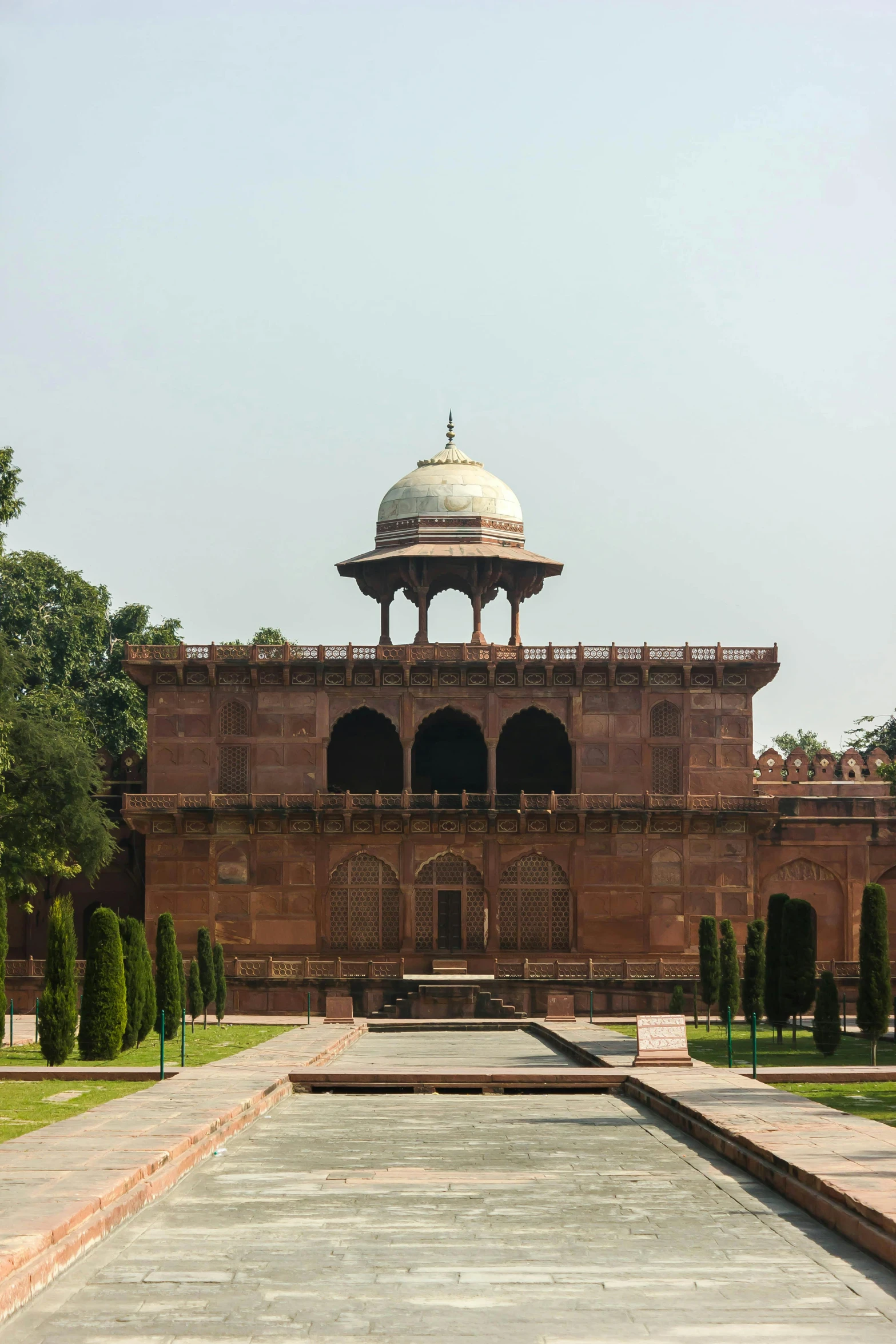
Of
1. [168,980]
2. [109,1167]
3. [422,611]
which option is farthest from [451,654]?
[109,1167]

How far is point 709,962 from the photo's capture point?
128 feet

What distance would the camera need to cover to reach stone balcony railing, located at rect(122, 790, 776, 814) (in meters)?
49.9

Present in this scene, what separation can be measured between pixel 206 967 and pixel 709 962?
37.9 feet

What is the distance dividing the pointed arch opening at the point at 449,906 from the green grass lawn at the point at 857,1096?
27.4m

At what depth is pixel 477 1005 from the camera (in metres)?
43.8

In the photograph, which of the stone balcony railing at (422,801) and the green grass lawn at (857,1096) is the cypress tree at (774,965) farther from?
the stone balcony railing at (422,801)

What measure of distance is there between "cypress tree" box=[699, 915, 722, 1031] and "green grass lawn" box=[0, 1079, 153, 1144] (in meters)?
18.8

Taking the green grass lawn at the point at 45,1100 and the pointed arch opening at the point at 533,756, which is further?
the pointed arch opening at the point at 533,756

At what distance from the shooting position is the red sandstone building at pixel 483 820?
50.0 metres

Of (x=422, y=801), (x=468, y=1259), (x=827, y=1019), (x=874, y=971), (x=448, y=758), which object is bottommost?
(x=468, y=1259)

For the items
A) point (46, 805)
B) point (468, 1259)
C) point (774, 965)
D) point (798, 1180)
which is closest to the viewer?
point (468, 1259)

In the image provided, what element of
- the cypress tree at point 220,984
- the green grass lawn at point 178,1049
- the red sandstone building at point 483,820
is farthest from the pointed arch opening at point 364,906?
the green grass lawn at point 178,1049

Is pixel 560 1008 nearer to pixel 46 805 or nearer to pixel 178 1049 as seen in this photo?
pixel 178 1049

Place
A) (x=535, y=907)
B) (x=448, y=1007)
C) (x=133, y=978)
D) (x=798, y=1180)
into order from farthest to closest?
1. (x=535, y=907)
2. (x=448, y=1007)
3. (x=133, y=978)
4. (x=798, y=1180)
